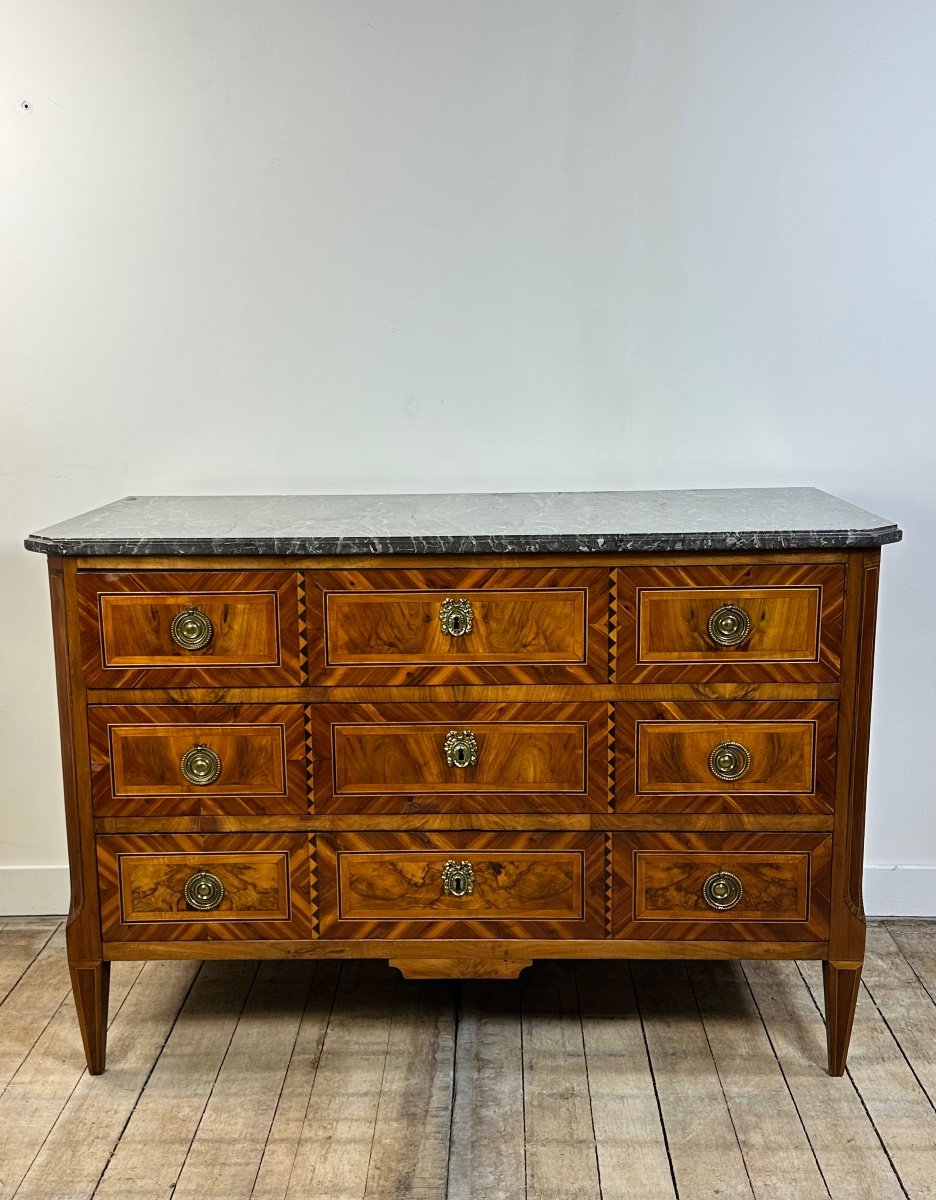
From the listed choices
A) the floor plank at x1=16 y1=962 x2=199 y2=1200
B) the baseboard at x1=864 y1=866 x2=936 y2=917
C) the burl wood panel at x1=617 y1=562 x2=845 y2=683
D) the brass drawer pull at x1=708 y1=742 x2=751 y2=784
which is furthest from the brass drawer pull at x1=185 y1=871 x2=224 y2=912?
the baseboard at x1=864 y1=866 x2=936 y2=917

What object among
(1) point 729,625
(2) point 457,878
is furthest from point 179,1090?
(1) point 729,625

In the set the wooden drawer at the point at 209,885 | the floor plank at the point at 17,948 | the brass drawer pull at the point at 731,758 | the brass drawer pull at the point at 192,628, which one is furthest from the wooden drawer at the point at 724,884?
the floor plank at the point at 17,948

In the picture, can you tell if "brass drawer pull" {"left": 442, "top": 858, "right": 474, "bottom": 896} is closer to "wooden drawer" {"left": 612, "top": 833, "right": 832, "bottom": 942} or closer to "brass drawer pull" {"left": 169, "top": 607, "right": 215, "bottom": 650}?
"wooden drawer" {"left": 612, "top": 833, "right": 832, "bottom": 942}

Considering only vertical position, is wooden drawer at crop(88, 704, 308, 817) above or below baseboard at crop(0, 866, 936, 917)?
above

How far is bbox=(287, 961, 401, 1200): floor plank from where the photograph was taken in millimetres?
1862

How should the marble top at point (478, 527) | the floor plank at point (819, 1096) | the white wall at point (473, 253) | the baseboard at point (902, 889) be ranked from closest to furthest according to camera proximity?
the floor plank at point (819, 1096) → the marble top at point (478, 527) → the white wall at point (473, 253) → the baseboard at point (902, 889)

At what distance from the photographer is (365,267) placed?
2533 millimetres

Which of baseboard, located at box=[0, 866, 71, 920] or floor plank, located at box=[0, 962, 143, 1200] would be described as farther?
baseboard, located at box=[0, 866, 71, 920]

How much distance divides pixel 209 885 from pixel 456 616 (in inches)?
27.1

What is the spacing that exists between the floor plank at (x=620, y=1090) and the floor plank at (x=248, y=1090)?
23.1 inches

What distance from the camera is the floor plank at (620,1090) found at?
1.86 meters

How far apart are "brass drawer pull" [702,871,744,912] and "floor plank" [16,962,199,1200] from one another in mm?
1120

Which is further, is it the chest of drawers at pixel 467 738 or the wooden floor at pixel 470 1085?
the chest of drawers at pixel 467 738

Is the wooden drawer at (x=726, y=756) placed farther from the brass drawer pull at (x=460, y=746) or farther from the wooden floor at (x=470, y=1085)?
the wooden floor at (x=470, y=1085)
